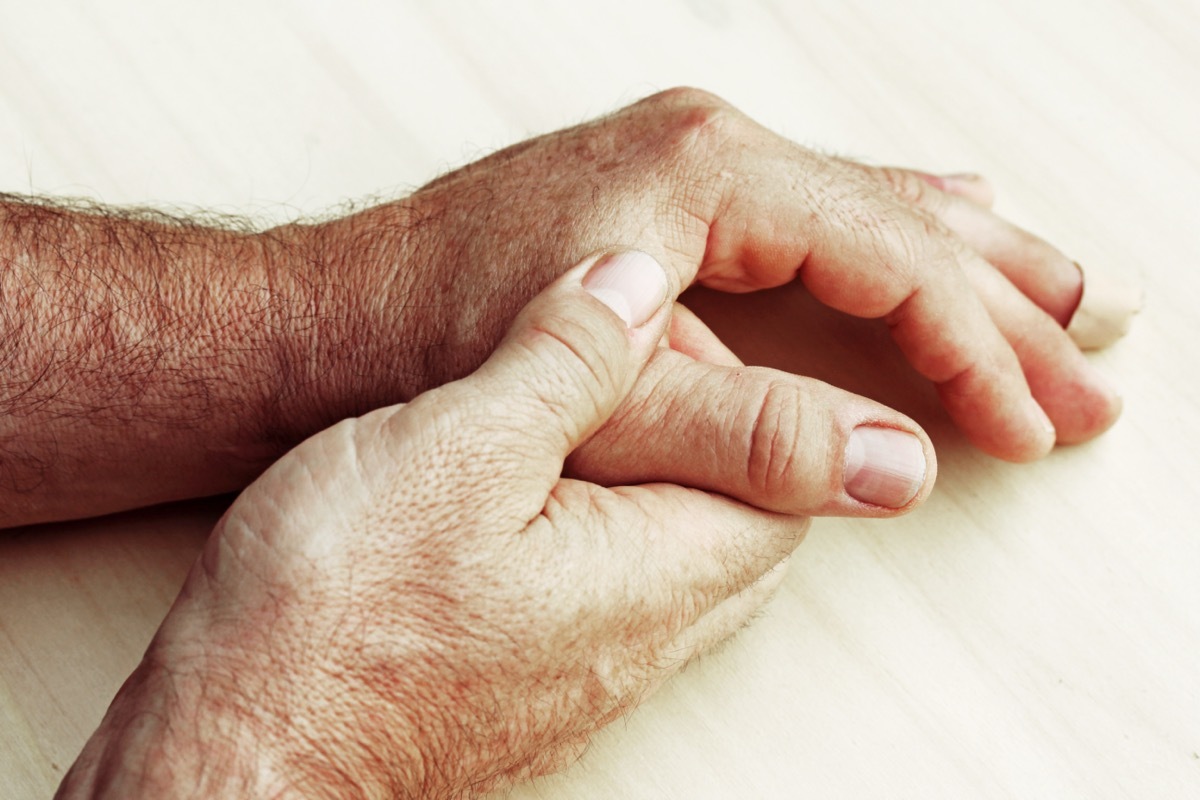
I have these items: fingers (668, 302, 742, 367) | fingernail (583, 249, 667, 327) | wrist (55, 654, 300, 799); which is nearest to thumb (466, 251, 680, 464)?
fingernail (583, 249, 667, 327)

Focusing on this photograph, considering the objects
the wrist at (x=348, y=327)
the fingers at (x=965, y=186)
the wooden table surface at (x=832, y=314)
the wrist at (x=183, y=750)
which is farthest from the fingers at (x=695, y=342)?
the wrist at (x=183, y=750)

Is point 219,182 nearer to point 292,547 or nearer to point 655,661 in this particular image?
point 292,547

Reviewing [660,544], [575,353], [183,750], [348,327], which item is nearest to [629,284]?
[575,353]

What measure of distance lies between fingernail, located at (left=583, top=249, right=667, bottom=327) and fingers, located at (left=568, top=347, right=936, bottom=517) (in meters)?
0.08

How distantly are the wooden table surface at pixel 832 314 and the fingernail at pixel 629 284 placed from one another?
27 cm

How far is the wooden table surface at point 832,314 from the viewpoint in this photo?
0.81 metres

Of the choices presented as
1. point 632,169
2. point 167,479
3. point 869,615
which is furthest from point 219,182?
point 869,615

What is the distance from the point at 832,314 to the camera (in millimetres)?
986

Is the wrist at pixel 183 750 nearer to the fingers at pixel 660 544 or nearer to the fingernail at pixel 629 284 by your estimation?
the fingers at pixel 660 544

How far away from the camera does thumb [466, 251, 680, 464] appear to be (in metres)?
0.64

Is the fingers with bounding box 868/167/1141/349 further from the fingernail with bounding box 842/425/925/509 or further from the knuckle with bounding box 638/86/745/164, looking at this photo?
the fingernail with bounding box 842/425/925/509

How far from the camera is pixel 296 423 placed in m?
0.89

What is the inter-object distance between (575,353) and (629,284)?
0.09 m

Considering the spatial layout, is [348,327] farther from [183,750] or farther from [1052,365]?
[1052,365]
